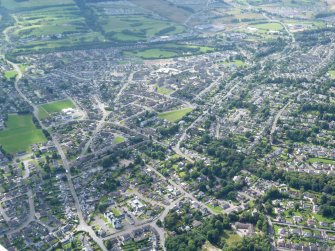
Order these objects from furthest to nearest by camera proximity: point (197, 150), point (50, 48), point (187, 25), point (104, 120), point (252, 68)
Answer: point (187, 25) < point (50, 48) < point (252, 68) < point (104, 120) < point (197, 150)

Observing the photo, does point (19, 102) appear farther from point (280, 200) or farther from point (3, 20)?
point (3, 20)

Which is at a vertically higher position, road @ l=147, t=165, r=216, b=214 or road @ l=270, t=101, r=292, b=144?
road @ l=270, t=101, r=292, b=144

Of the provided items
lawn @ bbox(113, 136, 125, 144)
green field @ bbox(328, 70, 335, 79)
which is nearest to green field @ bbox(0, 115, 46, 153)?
lawn @ bbox(113, 136, 125, 144)

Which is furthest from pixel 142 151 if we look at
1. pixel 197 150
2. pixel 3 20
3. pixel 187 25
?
pixel 3 20

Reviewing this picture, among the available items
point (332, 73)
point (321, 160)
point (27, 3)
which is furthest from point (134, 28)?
point (321, 160)

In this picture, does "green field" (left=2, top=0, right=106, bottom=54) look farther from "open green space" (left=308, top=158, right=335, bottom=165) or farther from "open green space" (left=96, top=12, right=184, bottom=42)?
"open green space" (left=308, top=158, right=335, bottom=165)
